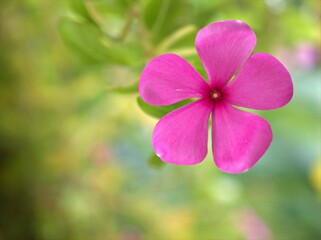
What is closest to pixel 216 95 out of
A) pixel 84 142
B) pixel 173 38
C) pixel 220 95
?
pixel 220 95

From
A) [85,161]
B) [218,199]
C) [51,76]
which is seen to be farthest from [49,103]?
[218,199]

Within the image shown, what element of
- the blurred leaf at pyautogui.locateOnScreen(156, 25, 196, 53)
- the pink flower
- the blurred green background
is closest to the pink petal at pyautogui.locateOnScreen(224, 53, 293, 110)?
the pink flower

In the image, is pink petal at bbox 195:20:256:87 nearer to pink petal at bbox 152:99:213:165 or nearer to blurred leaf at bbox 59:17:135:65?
pink petal at bbox 152:99:213:165

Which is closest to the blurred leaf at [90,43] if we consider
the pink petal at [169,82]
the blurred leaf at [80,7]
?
the blurred leaf at [80,7]

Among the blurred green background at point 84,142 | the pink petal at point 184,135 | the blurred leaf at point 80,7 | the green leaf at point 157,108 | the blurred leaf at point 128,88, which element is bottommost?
the blurred green background at point 84,142

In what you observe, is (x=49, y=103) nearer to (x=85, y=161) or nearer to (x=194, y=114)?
(x=85, y=161)

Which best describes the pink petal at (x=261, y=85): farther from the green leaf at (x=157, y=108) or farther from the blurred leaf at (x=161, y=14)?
the blurred leaf at (x=161, y=14)

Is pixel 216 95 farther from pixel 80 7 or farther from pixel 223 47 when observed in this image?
pixel 80 7
